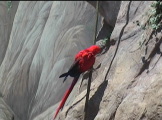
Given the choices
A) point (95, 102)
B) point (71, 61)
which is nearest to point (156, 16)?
point (95, 102)

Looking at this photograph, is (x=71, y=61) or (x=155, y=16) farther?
(x=71, y=61)

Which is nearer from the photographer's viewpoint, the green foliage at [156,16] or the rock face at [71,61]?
the rock face at [71,61]

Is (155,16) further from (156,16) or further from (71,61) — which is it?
(71,61)

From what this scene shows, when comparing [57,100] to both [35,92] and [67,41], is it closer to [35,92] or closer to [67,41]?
[35,92]

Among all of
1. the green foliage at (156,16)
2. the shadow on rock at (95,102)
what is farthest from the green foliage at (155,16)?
the shadow on rock at (95,102)

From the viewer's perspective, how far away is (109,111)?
2168 mm

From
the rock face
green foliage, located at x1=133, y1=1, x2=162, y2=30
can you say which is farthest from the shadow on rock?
green foliage, located at x1=133, y1=1, x2=162, y2=30

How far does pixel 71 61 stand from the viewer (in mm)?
3186

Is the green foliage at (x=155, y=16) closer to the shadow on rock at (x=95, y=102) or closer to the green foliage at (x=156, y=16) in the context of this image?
the green foliage at (x=156, y=16)

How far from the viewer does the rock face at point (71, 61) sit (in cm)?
212

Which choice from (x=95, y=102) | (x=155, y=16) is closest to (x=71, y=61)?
(x=95, y=102)

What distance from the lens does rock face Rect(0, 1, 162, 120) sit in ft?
6.95

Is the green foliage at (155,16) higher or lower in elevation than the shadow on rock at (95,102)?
higher

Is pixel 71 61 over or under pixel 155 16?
under
